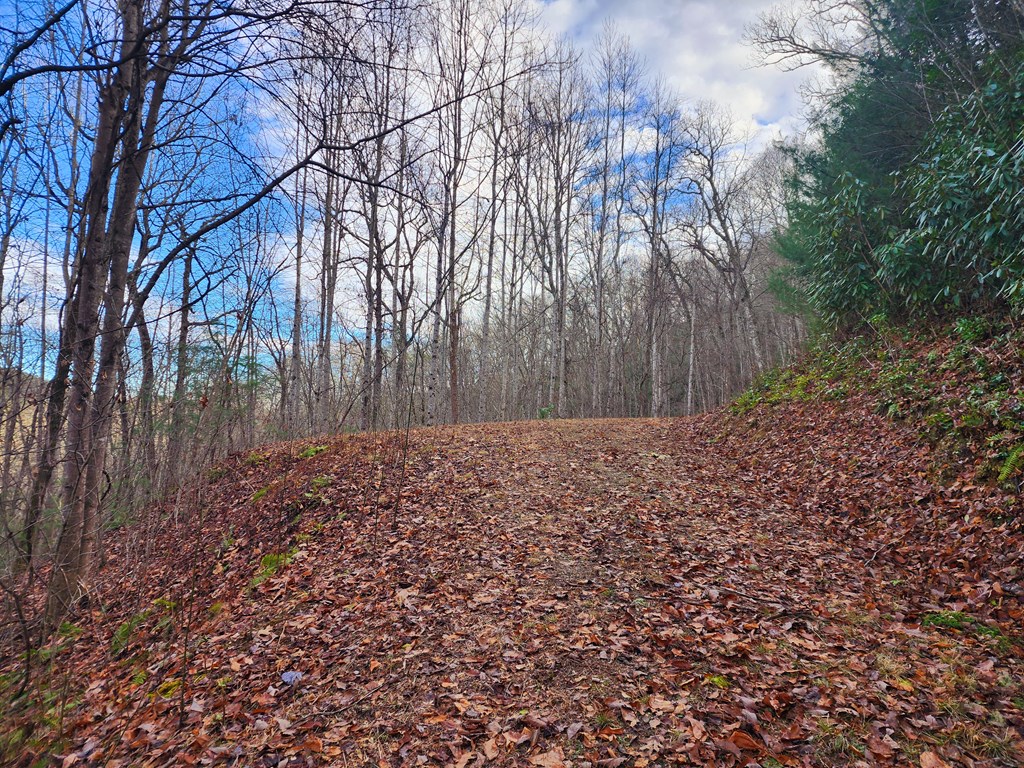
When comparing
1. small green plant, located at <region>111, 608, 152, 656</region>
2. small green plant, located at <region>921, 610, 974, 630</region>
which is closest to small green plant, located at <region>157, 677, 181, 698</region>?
small green plant, located at <region>111, 608, 152, 656</region>

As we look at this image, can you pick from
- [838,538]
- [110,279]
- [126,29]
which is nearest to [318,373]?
[110,279]

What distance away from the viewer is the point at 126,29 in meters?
3.45

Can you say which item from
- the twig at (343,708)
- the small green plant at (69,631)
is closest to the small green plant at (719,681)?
the twig at (343,708)

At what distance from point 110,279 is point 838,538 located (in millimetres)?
7617

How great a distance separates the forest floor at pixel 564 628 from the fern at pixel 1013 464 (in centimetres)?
29

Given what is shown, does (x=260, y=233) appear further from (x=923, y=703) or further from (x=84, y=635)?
(x=923, y=703)

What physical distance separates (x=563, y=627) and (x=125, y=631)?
3839mm

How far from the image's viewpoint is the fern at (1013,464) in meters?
4.24

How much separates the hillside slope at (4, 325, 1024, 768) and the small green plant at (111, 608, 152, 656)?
4 centimetres

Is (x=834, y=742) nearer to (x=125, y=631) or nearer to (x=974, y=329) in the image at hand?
(x=125, y=631)

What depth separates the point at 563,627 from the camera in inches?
137

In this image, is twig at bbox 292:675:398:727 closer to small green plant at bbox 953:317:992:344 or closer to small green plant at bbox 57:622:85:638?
small green plant at bbox 57:622:85:638

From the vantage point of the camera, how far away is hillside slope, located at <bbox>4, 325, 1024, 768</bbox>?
8.30 feet

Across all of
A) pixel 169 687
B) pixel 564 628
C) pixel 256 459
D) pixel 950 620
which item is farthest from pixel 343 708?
pixel 256 459
